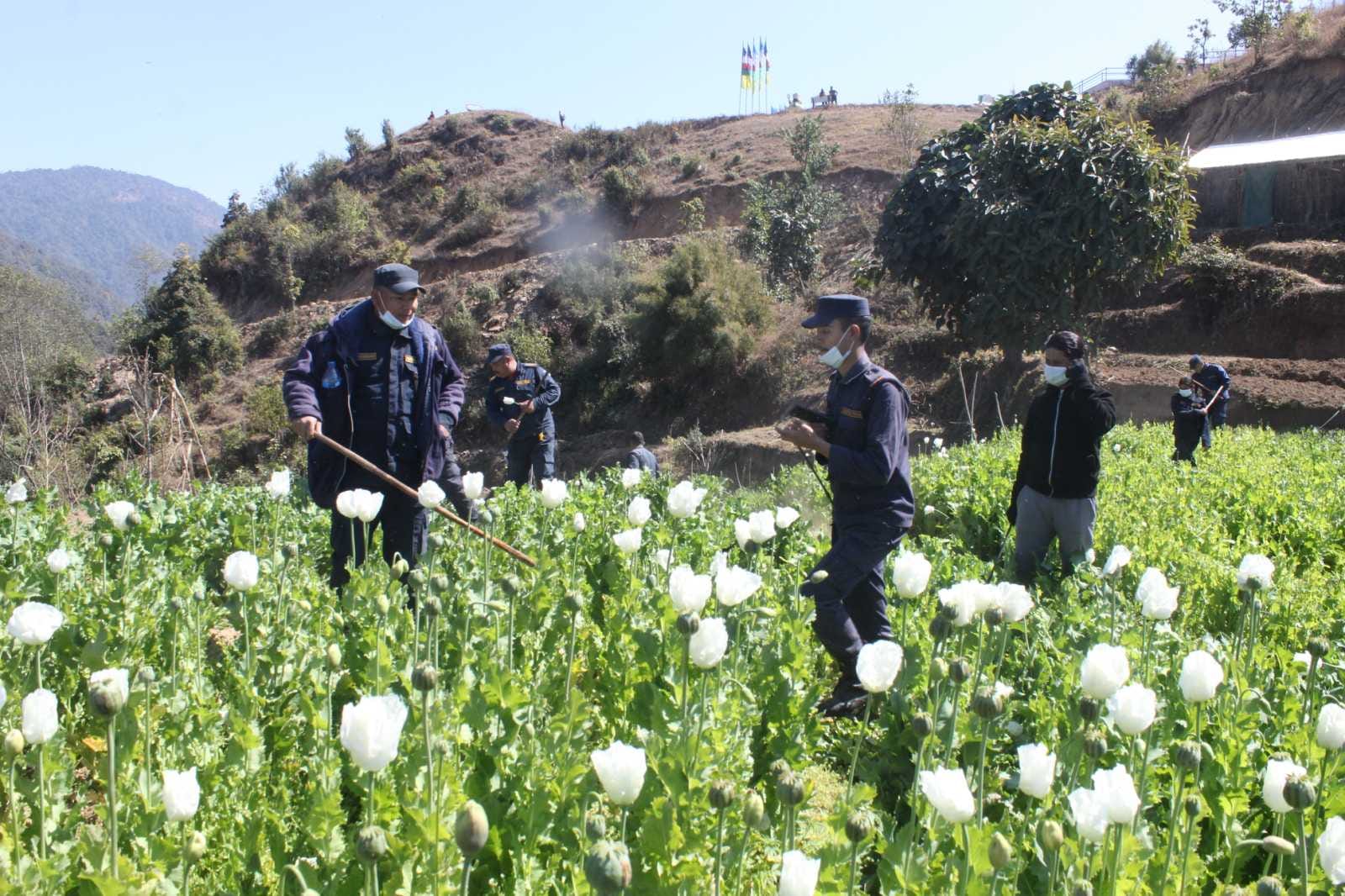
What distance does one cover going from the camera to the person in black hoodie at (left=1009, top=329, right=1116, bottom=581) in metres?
5.45

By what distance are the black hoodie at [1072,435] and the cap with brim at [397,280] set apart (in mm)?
3406

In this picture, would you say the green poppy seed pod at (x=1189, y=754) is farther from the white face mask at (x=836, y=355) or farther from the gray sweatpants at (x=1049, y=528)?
the gray sweatpants at (x=1049, y=528)

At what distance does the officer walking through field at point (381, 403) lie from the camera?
484 centimetres

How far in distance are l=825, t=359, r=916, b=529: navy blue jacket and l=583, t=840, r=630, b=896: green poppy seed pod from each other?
2857mm

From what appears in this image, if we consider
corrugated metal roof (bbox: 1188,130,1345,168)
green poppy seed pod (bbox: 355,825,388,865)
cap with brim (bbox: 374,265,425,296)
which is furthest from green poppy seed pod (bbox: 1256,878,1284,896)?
corrugated metal roof (bbox: 1188,130,1345,168)

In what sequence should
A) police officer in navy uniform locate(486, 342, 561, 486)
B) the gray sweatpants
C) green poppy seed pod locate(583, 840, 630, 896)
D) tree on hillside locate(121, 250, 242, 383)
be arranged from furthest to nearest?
tree on hillside locate(121, 250, 242, 383), police officer in navy uniform locate(486, 342, 561, 486), the gray sweatpants, green poppy seed pod locate(583, 840, 630, 896)

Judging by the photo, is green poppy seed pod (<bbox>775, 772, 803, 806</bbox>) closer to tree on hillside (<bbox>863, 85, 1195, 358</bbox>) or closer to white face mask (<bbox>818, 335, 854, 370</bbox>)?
white face mask (<bbox>818, 335, 854, 370</bbox>)

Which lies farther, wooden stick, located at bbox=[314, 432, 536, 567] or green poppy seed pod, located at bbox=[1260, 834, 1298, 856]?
wooden stick, located at bbox=[314, 432, 536, 567]

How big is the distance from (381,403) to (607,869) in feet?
12.3

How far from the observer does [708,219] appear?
4041cm

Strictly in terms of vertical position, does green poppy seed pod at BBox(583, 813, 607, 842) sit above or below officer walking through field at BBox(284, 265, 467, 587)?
below

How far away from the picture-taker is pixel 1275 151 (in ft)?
85.5

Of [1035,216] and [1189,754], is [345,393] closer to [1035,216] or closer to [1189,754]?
[1189,754]

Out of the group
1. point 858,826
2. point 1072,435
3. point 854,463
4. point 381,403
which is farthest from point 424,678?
point 1072,435
